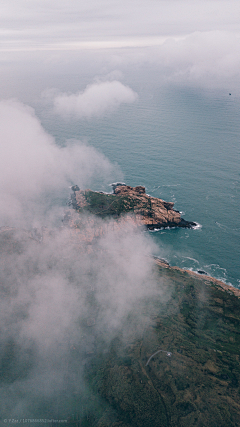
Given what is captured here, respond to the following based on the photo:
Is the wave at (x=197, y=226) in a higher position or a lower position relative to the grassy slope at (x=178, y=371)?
higher

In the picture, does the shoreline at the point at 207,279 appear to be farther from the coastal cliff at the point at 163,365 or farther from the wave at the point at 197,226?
the wave at the point at 197,226

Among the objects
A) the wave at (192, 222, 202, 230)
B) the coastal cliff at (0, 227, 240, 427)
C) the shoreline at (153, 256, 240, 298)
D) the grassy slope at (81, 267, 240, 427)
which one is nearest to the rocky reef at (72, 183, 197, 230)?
the wave at (192, 222, 202, 230)

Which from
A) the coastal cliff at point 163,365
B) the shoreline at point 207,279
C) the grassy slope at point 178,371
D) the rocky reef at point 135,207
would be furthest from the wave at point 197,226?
the grassy slope at point 178,371

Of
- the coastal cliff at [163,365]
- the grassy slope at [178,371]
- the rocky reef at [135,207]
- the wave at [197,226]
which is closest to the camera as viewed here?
the grassy slope at [178,371]

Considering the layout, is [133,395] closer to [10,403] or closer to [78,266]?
[10,403]

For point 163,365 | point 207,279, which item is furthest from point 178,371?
point 207,279

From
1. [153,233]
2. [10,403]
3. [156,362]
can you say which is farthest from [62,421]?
[153,233]

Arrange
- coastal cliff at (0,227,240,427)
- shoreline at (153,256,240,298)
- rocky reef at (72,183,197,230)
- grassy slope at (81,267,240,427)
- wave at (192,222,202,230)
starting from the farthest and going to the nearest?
rocky reef at (72,183,197,230), wave at (192,222,202,230), shoreline at (153,256,240,298), coastal cliff at (0,227,240,427), grassy slope at (81,267,240,427)

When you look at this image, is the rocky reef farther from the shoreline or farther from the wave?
the shoreline
